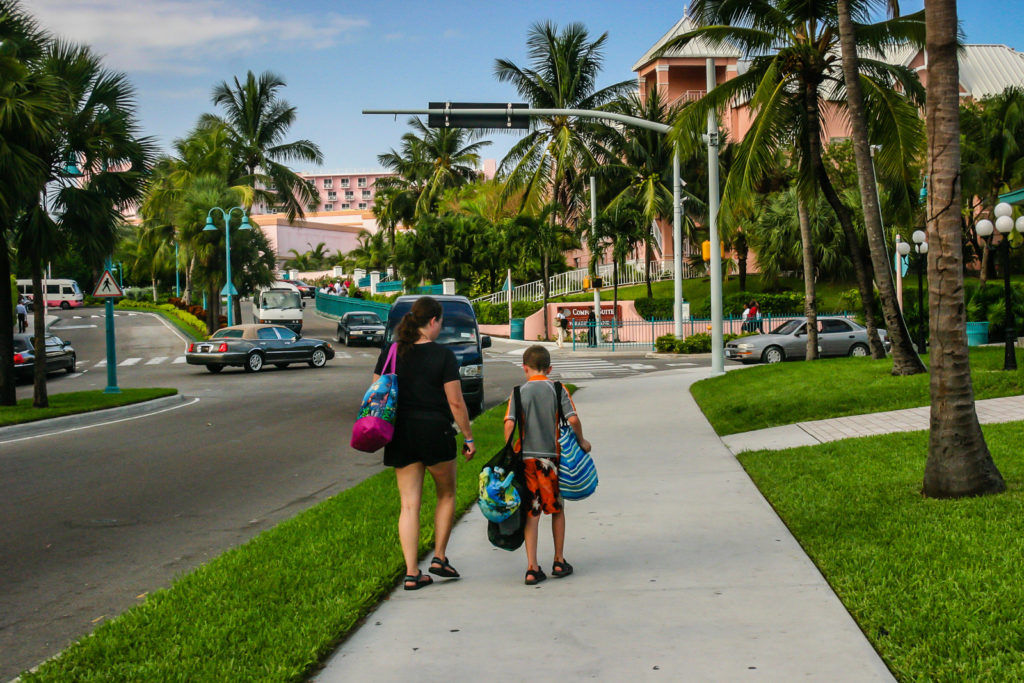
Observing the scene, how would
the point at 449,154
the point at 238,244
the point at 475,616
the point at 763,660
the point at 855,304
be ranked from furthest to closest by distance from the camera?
the point at 449,154 → the point at 238,244 → the point at 855,304 → the point at 475,616 → the point at 763,660

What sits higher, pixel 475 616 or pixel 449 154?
pixel 449 154

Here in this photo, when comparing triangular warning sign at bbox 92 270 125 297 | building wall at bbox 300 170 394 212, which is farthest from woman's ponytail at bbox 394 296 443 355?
building wall at bbox 300 170 394 212

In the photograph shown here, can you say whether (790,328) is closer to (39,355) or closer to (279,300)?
(39,355)

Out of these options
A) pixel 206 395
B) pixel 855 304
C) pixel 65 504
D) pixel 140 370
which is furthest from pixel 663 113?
pixel 65 504

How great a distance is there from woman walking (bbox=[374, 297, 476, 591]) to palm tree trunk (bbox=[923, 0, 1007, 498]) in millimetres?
3931

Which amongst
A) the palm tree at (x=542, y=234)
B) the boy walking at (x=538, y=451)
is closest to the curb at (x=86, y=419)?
the boy walking at (x=538, y=451)

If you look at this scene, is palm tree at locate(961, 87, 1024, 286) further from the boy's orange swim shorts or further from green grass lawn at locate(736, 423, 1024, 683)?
the boy's orange swim shorts

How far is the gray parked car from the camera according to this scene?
27.4 m

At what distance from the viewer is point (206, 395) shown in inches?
897

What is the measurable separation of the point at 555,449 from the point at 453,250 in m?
51.8

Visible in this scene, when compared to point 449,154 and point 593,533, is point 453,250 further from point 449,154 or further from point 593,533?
point 593,533

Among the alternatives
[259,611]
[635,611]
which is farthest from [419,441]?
[635,611]

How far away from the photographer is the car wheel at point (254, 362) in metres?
29.5

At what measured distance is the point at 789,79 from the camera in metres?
18.4
